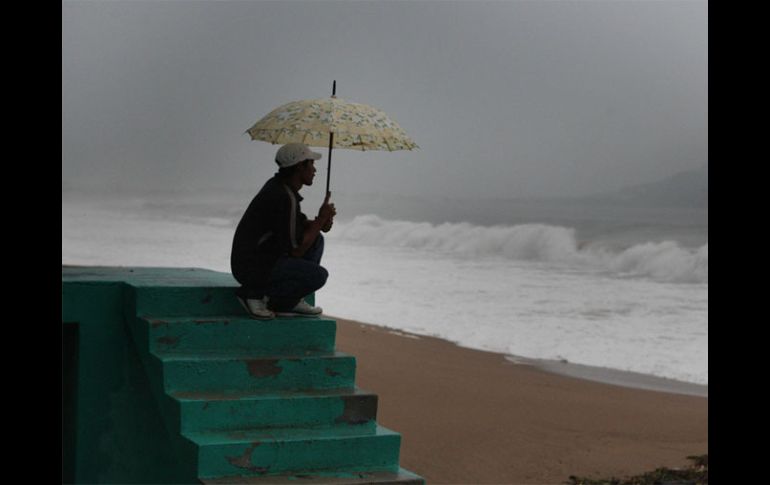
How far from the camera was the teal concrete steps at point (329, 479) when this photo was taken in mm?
5305

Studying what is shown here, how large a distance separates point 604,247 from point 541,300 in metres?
11.8

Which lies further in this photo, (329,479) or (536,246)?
(536,246)

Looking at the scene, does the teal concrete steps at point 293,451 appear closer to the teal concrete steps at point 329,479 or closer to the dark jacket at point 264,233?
the teal concrete steps at point 329,479

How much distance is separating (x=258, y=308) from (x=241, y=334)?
20cm

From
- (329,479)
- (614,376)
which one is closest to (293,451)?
(329,479)

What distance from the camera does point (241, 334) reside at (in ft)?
20.3

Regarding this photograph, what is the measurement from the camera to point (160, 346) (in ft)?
19.8

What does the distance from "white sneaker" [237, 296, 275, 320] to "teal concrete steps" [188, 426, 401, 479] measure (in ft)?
2.79

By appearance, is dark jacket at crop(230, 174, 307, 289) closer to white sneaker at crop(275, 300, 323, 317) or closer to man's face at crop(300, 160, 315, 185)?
man's face at crop(300, 160, 315, 185)

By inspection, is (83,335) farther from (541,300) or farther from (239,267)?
(541,300)

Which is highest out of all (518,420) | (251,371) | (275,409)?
(251,371)

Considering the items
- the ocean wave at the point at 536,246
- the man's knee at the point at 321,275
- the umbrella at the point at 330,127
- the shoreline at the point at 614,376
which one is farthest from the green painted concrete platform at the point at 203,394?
the ocean wave at the point at 536,246

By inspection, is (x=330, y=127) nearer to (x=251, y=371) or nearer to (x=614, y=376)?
(x=251, y=371)
